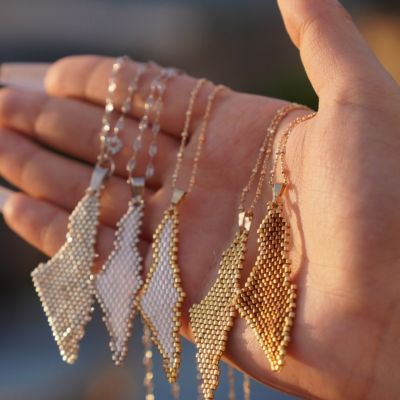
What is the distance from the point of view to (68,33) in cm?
379

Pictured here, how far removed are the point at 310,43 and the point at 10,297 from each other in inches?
98.9

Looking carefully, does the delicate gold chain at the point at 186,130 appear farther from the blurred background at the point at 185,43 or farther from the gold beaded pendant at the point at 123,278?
the blurred background at the point at 185,43

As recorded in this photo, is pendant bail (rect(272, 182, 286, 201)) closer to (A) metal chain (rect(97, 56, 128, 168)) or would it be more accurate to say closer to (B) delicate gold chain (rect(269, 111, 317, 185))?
(B) delicate gold chain (rect(269, 111, 317, 185))

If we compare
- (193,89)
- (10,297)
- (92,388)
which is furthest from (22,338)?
(193,89)

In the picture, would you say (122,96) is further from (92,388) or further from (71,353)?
(92,388)

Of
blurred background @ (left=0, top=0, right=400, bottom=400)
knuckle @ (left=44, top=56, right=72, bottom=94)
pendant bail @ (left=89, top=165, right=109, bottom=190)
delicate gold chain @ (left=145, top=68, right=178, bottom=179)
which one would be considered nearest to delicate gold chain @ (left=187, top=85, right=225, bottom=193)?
delicate gold chain @ (left=145, top=68, right=178, bottom=179)

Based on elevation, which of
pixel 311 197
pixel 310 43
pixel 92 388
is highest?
pixel 310 43

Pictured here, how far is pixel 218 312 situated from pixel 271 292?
11cm

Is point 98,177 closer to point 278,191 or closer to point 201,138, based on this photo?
Answer: point 201,138

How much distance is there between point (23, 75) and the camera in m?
1.76

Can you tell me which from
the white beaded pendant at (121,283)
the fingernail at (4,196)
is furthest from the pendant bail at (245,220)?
the fingernail at (4,196)

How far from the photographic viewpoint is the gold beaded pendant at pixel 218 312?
1.15 metres

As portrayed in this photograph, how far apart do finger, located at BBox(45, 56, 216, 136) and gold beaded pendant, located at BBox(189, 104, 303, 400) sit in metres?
0.34

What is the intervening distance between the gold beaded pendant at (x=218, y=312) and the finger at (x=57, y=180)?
247 mm
